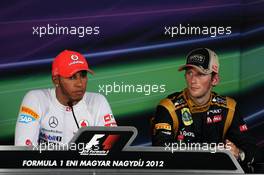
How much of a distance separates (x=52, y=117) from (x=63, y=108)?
0.39ft

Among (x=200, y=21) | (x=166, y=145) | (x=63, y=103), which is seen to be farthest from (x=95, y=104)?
(x=200, y=21)

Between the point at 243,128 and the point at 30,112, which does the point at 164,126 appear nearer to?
the point at 243,128

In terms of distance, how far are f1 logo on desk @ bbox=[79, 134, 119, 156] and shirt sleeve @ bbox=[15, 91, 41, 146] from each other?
16.7 inches

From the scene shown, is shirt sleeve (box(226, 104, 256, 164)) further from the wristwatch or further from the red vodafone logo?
the red vodafone logo

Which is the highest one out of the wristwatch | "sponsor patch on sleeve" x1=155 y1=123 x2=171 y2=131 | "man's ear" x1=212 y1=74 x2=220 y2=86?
"man's ear" x1=212 y1=74 x2=220 y2=86

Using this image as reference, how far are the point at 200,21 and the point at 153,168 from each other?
4.23 ft

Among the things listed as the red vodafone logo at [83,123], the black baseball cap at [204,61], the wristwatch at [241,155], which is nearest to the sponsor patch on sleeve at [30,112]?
the red vodafone logo at [83,123]

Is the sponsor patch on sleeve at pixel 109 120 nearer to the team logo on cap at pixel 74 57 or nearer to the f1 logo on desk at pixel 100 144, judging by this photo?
the f1 logo on desk at pixel 100 144

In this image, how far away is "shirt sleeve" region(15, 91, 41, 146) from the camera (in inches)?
269

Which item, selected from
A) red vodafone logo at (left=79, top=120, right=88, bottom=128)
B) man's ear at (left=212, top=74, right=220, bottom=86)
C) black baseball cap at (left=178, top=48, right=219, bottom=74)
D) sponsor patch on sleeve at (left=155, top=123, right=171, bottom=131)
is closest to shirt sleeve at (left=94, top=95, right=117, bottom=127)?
red vodafone logo at (left=79, top=120, right=88, bottom=128)

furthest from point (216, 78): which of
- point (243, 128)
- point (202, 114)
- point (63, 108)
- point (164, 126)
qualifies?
point (63, 108)

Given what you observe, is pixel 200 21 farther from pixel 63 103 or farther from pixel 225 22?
pixel 63 103

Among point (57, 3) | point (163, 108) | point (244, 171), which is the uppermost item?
point (57, 3)

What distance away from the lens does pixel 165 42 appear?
6895 mm
